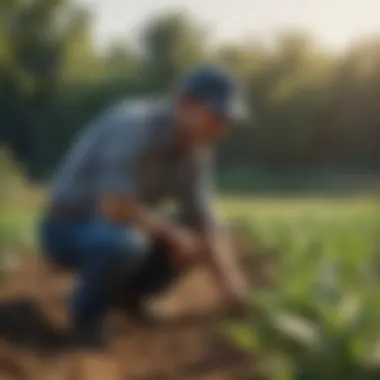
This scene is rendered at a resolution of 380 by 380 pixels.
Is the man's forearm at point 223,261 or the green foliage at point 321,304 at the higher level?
the man's forearm at point 223,261

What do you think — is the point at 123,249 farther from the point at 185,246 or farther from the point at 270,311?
the point at 270,311

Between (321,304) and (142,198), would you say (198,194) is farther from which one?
(321,304)

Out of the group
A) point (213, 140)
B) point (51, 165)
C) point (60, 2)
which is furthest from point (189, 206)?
point (60, 2)

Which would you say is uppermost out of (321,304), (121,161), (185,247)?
(121,161)

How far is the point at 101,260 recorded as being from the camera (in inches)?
52.9

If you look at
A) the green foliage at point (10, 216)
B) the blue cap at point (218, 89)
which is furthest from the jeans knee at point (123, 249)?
the blue cap at point (218, 89)

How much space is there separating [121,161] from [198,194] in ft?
0.39

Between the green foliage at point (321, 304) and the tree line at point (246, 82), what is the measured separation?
86 mm

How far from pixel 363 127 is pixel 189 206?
27 centimetres

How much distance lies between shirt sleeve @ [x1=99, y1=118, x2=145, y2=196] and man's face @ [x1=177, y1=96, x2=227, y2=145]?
68 millimetres

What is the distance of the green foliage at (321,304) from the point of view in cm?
129

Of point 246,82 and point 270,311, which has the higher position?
point 246,82

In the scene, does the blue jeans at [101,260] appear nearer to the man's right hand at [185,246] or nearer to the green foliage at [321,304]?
the man's right hand at [185,246]

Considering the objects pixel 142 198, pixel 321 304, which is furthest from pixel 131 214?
pixel 321 304
